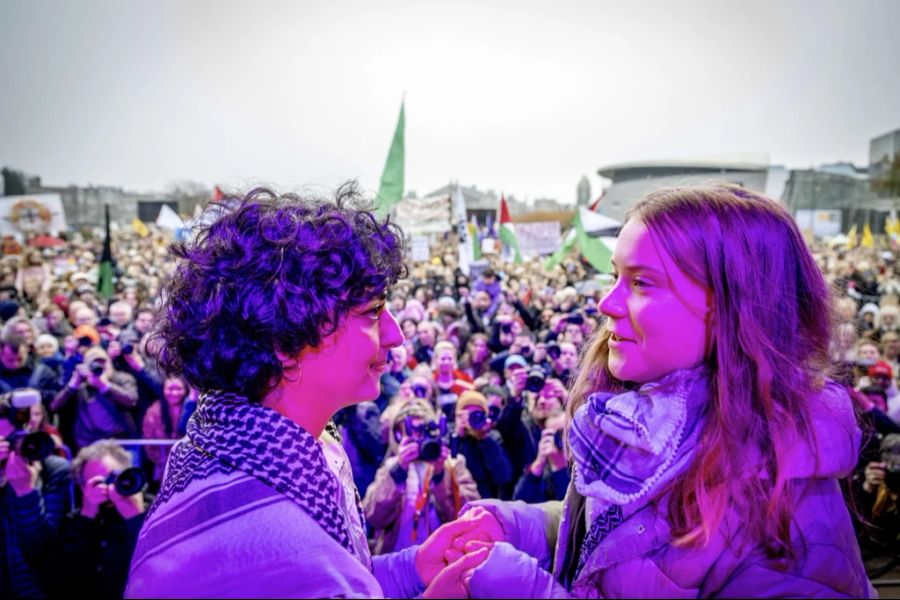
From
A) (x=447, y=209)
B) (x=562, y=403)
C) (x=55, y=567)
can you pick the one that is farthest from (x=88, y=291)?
(x=562, y=403)

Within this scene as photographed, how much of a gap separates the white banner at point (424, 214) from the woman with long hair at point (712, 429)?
12.7 meters

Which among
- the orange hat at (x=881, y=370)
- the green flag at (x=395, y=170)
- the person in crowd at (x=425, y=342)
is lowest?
the person in crowd at (x=425, y=342)

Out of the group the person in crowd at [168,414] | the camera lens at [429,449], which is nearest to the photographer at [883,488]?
the camera lens at [429,449]

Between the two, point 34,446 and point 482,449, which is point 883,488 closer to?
point 482,449

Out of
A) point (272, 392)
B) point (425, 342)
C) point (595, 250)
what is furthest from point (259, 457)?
point (595, 250)

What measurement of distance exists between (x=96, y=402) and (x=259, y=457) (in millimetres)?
4870

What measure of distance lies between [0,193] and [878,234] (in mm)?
33298

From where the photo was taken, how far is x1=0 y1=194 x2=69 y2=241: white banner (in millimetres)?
11469

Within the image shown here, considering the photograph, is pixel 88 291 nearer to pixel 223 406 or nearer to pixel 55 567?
pixel 55 567

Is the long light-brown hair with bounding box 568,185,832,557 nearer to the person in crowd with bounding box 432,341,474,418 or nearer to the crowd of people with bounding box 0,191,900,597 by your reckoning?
the crowd of people with bounding box 0,191,900,597

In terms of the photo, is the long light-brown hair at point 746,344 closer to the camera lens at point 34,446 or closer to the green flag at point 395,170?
the camera lens at point 34,446

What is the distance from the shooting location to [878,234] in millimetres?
26453

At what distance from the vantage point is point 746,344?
119 centimetres

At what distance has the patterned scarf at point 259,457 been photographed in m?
1.13
